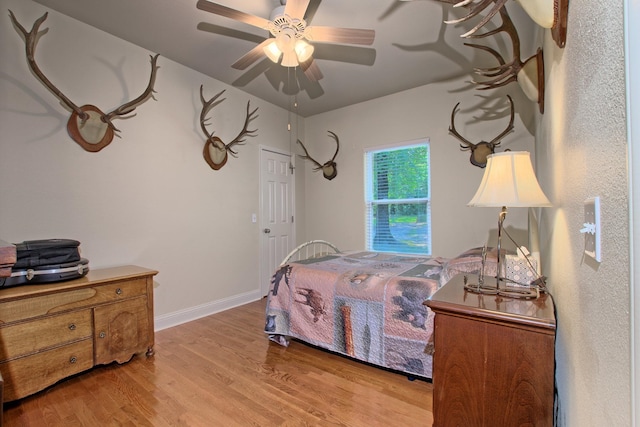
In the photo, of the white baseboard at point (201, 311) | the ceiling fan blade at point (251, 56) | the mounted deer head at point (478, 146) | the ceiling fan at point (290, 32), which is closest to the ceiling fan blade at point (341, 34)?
the ceiling fan at point (290, 32)

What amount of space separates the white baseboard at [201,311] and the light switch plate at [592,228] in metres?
3.38

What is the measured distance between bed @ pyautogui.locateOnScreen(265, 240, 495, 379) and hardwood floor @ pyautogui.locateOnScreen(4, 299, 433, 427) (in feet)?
0.49

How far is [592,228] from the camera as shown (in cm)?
69

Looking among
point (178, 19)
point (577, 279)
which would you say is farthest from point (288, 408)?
point (178, 19)

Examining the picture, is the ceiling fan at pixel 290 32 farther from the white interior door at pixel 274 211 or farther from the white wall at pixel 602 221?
the white interior door at pixel 274 211

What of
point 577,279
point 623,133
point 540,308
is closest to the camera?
point 623,133

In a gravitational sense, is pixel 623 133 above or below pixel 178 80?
below

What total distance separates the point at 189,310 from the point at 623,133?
359cm

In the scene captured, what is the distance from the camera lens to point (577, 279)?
0.89 metres

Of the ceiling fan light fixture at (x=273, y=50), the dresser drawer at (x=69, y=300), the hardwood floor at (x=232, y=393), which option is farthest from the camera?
the ceiling fan light fixture at (x=273, y=50)

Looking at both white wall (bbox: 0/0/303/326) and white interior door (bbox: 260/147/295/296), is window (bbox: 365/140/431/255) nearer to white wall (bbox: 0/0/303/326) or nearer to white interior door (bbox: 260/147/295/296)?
white interior door (bbox: 260/147/295/296)

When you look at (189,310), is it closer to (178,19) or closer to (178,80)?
(178,80)

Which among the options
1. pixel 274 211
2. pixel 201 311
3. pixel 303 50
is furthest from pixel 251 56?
pixel 201 311

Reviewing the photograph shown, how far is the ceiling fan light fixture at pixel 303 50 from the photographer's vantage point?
2.22m
